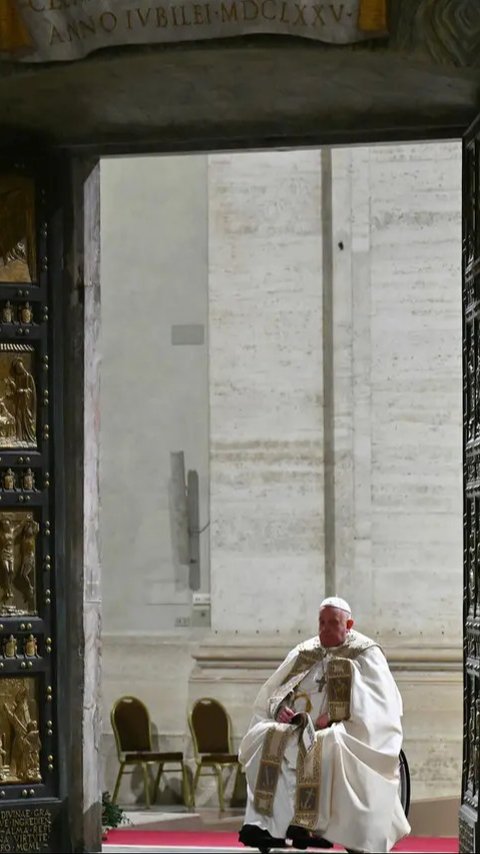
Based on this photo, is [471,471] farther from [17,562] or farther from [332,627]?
[17,562]

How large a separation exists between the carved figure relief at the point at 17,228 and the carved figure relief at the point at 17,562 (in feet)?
4.49

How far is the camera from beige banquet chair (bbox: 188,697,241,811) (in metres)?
12.7

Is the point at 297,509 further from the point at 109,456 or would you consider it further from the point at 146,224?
the point at 146,224

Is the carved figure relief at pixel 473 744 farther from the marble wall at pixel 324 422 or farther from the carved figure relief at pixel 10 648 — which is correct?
the marble wall at pixel 324 422

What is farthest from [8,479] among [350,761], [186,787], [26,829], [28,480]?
[186,787]

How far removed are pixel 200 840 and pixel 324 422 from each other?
13.2ft

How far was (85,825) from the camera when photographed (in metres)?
8.55

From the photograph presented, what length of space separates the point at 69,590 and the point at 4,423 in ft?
3.43

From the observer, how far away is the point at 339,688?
9047 mm

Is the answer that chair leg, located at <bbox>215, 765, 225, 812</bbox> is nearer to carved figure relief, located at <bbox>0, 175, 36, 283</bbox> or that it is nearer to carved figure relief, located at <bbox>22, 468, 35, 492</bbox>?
carved figure relief, located at <bbox>22, 468, 35, 492</bbox>

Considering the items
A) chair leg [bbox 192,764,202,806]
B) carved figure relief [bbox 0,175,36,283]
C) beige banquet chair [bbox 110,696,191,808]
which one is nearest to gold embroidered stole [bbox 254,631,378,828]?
carved figure relief [bbox 0,175,36,283]

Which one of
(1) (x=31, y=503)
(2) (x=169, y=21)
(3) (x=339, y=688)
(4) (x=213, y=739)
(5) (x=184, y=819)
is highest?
(2) (x=169, y=21)

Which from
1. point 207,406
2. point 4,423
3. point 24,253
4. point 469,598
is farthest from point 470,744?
point 207,406

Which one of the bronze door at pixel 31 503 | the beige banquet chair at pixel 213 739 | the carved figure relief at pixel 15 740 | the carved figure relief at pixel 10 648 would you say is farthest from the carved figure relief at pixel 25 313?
the beige banquet chair at pixel 213 739
